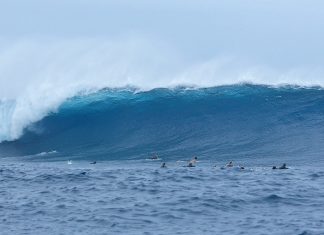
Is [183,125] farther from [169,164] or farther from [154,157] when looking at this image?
[169,164]

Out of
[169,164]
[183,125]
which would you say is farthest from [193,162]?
[183,125]

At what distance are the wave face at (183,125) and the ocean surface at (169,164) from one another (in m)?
0.05

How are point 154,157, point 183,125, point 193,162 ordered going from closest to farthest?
point 193,162 → point 154,157 → point 183,125

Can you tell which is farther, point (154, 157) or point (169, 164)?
point (154, 157)

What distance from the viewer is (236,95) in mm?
34000

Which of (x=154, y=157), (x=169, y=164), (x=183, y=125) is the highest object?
(x=183, y=125)

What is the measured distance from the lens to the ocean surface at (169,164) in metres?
14.4

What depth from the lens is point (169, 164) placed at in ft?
78.5

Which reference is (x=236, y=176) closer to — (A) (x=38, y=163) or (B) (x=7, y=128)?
(A) (x=38, y=163)

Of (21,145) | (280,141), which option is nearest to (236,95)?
(280,141)

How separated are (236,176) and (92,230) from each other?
23.7ft

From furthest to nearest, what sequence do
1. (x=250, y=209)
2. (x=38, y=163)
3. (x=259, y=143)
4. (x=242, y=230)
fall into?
(x=259, y=143) < (x=38, y=163) < (x=250, y=209) < (x=242, y=230)

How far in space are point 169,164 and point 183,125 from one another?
6558 mm

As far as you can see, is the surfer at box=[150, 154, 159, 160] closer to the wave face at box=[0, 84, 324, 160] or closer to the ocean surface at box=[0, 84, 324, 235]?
the ocean surface at box=[0, 84, 324, 235]
